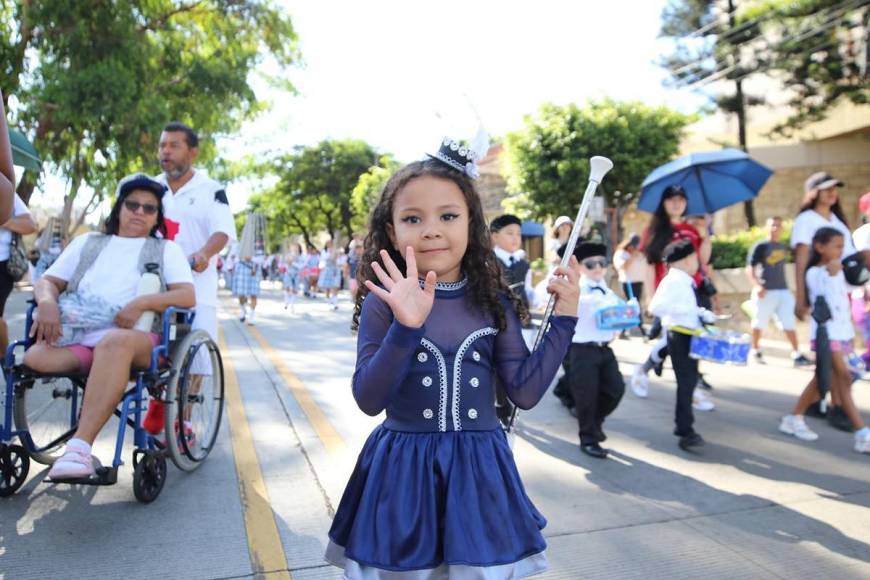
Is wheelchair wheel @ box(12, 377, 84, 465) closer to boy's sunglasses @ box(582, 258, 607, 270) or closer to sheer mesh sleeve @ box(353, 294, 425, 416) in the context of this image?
sheer mesh sleeve @ box(353, 294, 425, 416)

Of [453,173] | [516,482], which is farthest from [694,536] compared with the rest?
[453,173]

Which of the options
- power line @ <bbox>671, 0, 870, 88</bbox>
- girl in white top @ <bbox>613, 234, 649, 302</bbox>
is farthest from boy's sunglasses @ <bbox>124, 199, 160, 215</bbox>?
power line @ <bbox>671, 0, 870, 88</bbox>

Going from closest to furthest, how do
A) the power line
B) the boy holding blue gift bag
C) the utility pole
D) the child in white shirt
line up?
1. the boy holding blue gift bag
2. the child in white shirt
3. the power line
4. the utility pole

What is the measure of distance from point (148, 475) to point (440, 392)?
2.16 meters

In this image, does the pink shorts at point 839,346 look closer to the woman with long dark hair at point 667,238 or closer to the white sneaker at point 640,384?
the woman with long dark hair at point 667,238

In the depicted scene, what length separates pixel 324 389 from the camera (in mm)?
6523

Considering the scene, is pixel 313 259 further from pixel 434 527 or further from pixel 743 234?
pixel 434 527

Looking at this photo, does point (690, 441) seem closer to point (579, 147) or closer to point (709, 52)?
point (579, 147)

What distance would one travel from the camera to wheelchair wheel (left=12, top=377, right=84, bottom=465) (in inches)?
138

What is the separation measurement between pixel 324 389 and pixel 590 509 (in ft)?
11.6

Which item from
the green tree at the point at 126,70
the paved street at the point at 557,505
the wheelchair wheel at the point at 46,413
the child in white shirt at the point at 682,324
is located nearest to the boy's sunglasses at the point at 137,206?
the wheelchair wheel at the point at 46,413

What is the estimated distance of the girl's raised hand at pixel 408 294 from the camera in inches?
64.7

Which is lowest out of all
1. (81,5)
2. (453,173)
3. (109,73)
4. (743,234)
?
(453,173)

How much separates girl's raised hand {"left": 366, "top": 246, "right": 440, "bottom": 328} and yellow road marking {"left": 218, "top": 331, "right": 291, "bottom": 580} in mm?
1545
